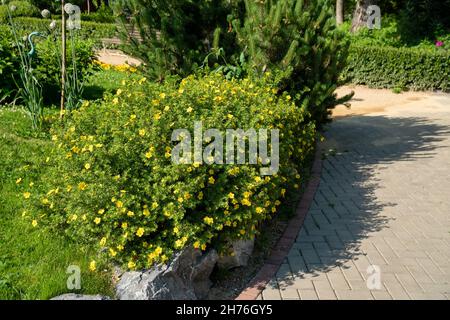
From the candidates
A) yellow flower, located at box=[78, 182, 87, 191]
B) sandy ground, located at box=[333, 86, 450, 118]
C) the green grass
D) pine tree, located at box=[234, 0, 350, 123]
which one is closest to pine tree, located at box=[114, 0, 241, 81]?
pine tree, located at box=[234, 0, 350, 123]

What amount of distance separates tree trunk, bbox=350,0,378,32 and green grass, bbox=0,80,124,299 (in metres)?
13.7

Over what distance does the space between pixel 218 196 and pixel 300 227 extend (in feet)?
4.93

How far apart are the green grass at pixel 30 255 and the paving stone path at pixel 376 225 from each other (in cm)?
145

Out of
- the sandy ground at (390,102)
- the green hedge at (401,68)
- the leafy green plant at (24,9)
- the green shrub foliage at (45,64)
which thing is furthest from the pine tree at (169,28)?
the leafy green plant at (24,9)

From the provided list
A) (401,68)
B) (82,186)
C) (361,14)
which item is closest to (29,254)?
(82,186)

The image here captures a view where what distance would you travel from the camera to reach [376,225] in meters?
5.11

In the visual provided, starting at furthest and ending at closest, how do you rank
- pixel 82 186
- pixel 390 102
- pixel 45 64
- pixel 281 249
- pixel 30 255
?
pixel 390 102 < pixel 45 64 < pixel 281 249 < pixel 30 255 < pixel 82 186

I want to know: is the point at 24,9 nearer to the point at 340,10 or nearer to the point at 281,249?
the point at 340,10

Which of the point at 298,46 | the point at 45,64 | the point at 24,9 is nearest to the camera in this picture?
the point at 298,46

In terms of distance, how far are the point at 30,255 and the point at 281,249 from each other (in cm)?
221

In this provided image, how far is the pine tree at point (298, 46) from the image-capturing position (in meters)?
6.13
